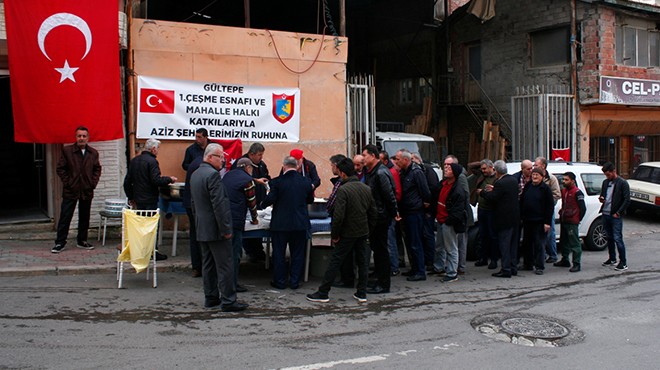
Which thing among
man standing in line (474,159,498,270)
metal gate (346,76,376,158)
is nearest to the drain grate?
man standing in line (474,159,498,270)

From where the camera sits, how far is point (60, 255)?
31.8 feet

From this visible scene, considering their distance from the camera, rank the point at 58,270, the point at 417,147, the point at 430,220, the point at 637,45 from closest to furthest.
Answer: the point at 58,270, the point at 430,220, the point at 417,147, the point at 637,45

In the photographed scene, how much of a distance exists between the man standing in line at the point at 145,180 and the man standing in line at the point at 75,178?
35.8 inches

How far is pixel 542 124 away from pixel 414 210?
392 inches

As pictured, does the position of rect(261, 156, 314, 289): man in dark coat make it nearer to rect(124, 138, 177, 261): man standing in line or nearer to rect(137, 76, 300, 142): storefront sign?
rect(124, 138, 177, 261): man standing in line

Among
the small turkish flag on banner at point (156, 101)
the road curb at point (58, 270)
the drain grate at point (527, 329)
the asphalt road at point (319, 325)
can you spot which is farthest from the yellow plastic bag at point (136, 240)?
the drain grate at point (527, 329)

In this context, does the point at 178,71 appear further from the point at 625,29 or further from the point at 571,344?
the point at 625,29

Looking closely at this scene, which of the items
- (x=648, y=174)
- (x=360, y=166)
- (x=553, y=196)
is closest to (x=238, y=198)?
(x=360, y=166)

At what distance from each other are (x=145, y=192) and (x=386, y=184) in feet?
12.1

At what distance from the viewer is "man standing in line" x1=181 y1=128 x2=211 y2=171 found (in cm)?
1044

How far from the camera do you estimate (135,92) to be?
11.4 metres

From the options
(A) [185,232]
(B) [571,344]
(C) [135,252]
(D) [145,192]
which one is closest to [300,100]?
(A) [185,232]

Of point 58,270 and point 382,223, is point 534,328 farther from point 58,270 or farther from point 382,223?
point 58,270

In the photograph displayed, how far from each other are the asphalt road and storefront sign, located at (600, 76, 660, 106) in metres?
10.1
